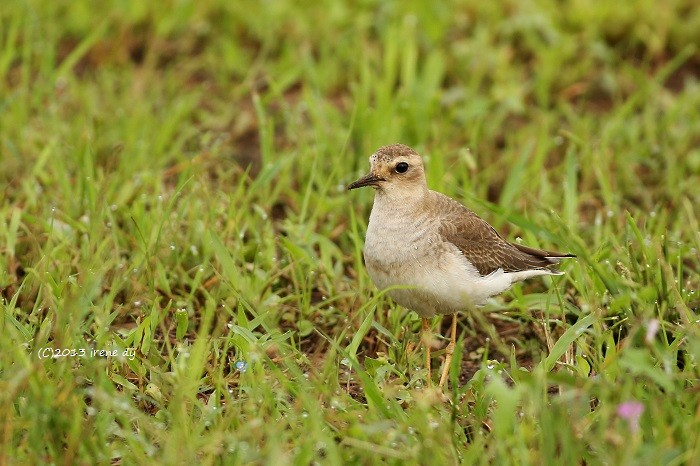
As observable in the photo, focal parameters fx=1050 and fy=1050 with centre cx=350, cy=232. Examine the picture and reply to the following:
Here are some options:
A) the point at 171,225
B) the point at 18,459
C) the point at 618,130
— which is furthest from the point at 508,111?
the point at 18,459

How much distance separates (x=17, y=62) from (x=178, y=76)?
4.05 feet

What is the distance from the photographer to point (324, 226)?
243 inches

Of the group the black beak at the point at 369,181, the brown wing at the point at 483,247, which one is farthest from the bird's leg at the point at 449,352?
the black beak at the point at 369,181

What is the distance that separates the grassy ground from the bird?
0.24m

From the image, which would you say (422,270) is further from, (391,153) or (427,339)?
(391,153)

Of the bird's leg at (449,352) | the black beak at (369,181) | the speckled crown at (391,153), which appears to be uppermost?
the speckled crown at (391,153)

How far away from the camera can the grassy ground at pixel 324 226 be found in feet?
12.9

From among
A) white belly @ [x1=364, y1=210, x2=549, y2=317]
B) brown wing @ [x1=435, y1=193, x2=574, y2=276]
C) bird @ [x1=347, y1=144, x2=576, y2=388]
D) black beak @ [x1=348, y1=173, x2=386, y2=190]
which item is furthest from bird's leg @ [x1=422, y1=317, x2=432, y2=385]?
black beak @ [x1=348, y1=173, x2=386, y2=190]

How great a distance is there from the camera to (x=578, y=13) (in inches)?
323

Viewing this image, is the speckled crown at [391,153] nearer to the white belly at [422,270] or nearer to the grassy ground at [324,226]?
the white belly at [422,270]

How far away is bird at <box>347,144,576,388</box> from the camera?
15.7 ft

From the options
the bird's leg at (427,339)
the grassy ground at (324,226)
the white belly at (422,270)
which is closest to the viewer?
the grassy ground at (324,226)

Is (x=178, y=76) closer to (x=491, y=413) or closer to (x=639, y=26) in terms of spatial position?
(x=639, y=26)

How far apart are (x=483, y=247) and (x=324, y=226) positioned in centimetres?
134
